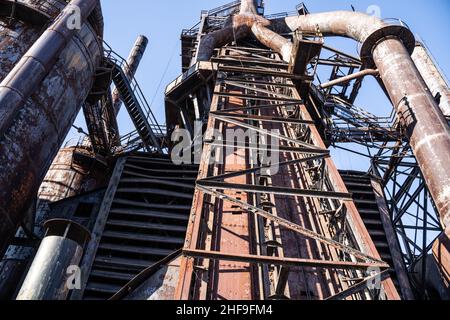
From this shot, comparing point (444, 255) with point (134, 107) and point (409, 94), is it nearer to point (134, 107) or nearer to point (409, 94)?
Answer: point (409, 94)

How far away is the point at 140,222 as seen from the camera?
33.4 feet

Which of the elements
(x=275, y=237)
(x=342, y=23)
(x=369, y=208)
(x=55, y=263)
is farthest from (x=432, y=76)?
(x=55, y=263)

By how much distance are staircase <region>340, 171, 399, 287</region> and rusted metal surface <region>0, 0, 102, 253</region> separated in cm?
1039

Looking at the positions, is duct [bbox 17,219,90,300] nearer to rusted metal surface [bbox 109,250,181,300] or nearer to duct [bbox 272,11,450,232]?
rusted metal surface [bbox 109,250,181,300]

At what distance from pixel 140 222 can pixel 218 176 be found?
19.8ft

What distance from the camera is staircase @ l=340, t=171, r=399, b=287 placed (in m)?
10.3

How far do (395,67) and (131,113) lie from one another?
1110cm

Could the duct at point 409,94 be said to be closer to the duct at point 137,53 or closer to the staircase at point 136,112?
the staircase at point 136,112

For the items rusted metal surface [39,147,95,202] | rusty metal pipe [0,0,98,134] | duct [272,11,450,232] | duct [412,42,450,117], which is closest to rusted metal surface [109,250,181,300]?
rusty metal pipe [0,0,98,134]

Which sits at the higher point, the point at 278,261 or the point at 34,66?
the point at 34,66

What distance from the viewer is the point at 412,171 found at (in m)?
12.9

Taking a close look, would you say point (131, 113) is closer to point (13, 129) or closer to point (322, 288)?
point (13, 129)
